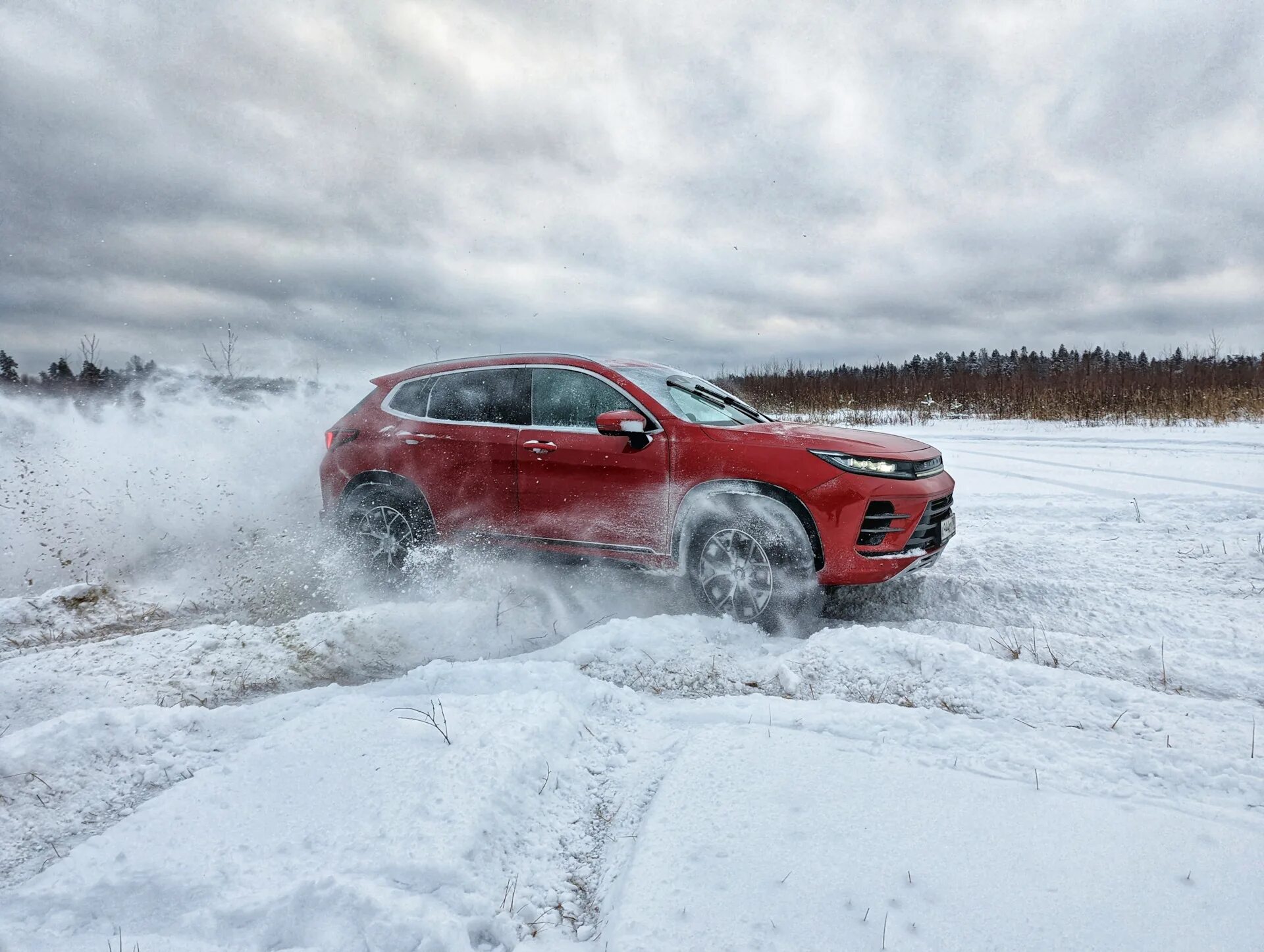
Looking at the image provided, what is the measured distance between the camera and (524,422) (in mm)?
4582

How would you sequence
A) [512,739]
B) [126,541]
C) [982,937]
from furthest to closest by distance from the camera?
[126,541] → [512,739] → [982,937]

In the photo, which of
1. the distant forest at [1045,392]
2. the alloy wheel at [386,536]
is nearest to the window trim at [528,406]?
the alloy wheel at [386,536]

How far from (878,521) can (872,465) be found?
0.35m

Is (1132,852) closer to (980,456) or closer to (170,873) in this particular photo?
(170,873)

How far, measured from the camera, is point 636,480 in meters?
4.13

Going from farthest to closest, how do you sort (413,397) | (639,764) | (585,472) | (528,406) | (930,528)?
(413,397) → (528,406) → (585,472) → (930,528) → (639,764)

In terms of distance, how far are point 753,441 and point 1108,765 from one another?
2.35 m

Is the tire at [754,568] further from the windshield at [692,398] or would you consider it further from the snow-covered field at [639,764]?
the windshield at [692,398]

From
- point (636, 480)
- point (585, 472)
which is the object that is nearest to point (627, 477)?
point (636, 480)

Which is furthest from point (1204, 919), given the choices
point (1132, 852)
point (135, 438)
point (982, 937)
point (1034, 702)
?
point (135, 438)

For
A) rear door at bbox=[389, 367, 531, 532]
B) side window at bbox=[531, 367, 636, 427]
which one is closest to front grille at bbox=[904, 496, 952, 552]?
side window at bbox=[531, 367, 636, 427]

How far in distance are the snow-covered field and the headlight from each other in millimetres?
946

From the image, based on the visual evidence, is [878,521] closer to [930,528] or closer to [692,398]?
[930,528]

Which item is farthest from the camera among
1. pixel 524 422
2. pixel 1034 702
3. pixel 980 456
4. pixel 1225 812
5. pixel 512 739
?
pixel 980 456
